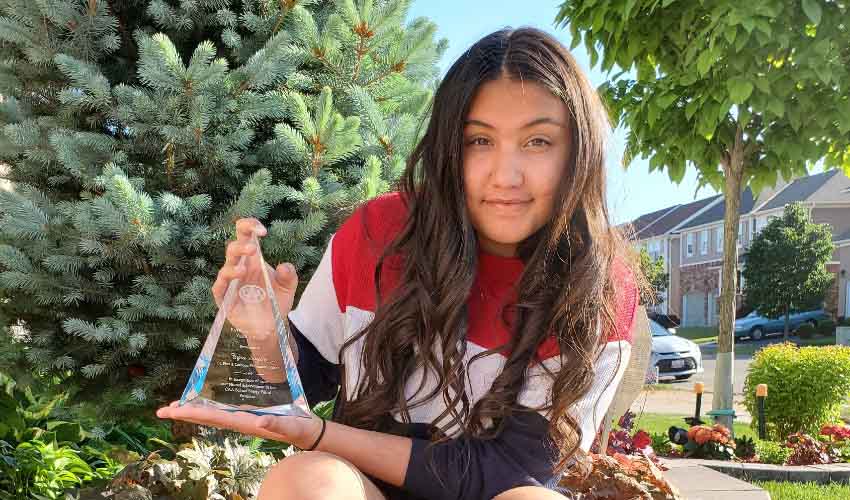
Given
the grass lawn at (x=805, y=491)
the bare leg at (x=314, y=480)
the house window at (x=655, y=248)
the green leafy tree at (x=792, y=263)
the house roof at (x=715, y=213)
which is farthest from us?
the house window at (x=655, y=248)

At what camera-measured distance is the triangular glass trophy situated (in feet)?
4.42

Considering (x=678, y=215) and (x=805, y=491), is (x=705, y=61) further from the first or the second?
(x=678, y=215)

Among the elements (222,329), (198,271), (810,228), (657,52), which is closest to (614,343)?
(222,329)

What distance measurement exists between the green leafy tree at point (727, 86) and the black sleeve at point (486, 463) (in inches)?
152

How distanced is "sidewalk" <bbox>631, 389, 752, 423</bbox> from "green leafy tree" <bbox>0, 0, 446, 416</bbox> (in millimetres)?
7093

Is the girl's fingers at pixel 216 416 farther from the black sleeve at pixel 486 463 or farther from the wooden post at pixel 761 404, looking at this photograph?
the wooden post at pixel 761 404

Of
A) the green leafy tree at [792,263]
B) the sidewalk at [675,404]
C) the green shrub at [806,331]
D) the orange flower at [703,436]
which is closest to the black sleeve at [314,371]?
the orange flower at [703,436]

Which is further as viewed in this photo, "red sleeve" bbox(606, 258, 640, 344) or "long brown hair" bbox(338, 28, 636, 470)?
"red sleeve" bbox(606, 258, 640, 344)

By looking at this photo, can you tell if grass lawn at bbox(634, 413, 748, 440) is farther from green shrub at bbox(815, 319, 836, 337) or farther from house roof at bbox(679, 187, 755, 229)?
house roof at bbox(679, 187, 755, 229)

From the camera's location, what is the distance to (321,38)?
2689mm

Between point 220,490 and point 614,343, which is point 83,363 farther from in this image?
point 614,343

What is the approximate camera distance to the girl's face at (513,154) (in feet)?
5.20

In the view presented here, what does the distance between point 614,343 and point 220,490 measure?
1.29 metres

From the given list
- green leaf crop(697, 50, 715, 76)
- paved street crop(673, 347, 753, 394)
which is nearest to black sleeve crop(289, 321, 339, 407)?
green leaf crop(697, 50, 715, 76)
